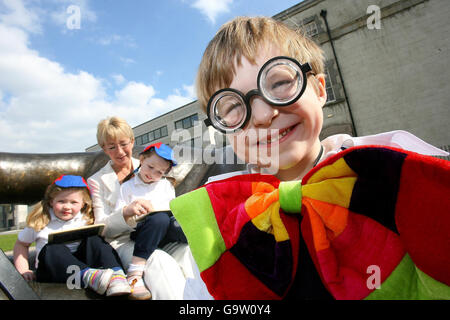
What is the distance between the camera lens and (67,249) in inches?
60.9

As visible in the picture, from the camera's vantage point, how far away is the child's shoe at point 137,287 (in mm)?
1393

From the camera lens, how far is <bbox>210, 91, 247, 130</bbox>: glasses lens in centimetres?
74

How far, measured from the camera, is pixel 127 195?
2.08 metres

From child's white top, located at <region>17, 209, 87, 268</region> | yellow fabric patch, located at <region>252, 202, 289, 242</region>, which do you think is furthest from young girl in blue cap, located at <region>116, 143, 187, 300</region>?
yellow fabric patch, located at <region>252, 202, 289, 242</region>

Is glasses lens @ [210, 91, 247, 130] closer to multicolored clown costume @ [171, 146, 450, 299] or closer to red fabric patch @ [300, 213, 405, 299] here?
multicolored clown costume @ [171, 146, 450, 299]

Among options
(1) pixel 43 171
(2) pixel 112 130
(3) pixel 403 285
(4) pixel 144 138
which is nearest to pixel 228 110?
(3) pixel 403 285

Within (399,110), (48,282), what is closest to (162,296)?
(48,282)

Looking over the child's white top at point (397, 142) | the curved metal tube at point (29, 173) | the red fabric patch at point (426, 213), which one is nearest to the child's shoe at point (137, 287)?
the child's white top at point (397, 142)

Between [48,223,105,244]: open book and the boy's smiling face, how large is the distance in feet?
4.28

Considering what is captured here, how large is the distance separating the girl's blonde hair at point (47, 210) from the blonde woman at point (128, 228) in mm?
85

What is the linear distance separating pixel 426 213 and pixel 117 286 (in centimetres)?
140

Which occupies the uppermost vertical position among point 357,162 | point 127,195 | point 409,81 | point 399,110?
point 409,81

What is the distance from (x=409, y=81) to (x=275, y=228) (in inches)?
415
